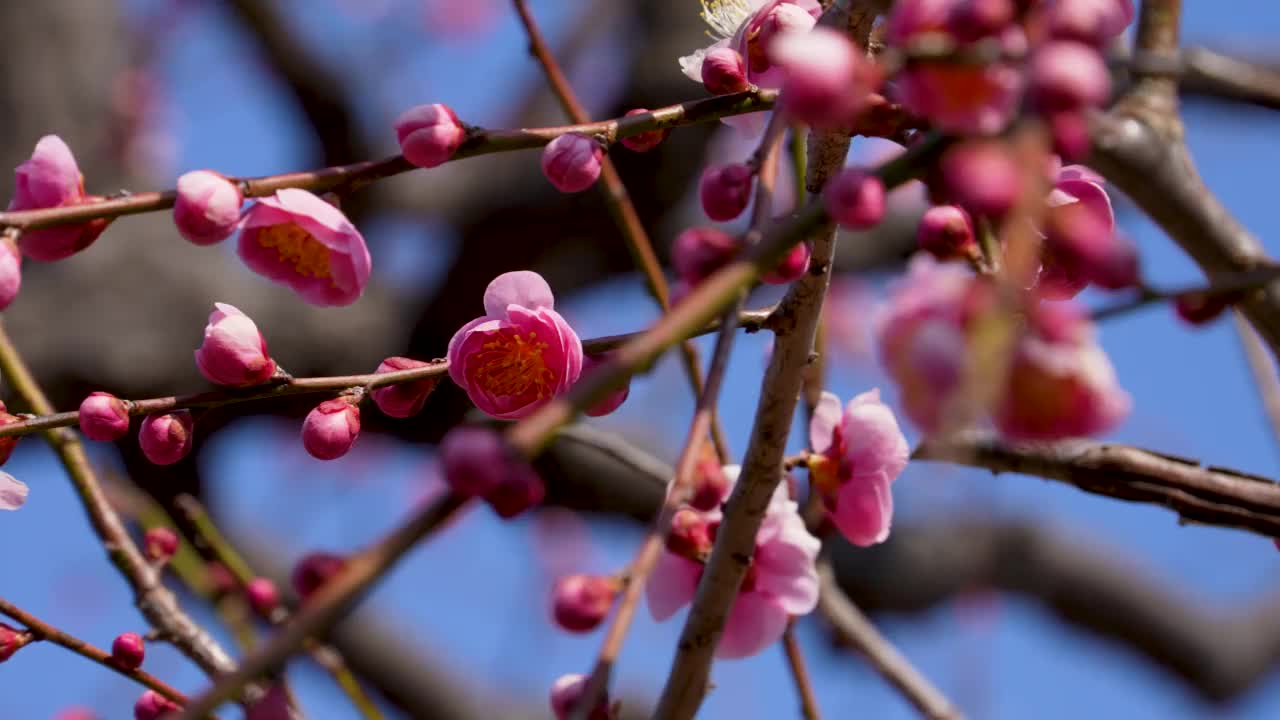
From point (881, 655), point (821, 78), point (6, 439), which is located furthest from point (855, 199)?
point (881, 655)

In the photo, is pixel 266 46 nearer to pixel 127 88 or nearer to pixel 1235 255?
pixel 127 88

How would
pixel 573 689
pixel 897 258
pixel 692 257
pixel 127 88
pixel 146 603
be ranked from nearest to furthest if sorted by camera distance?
pixel 692 257, pixel 573 689, pixel 146 603, pixel 897 258, pixel 127 88

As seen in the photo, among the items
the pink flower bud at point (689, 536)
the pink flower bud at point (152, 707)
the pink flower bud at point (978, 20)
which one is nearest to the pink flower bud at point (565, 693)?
the pink flower bud at point (689, 536)

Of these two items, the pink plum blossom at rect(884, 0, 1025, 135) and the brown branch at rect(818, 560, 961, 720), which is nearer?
the pink plum blossom at rect(884, 0, 1025, 135)

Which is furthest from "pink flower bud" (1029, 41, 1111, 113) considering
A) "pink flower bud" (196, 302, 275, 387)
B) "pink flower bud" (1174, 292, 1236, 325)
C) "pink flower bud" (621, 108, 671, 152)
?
"pink flower bud" (196, 302, 275, 387)

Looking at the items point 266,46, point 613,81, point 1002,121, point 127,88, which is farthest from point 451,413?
point 1002,121

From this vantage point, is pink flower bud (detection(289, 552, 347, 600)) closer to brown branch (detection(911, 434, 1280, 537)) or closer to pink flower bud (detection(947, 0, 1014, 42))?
brown branch (detection(911, 434, 1280, 537))
